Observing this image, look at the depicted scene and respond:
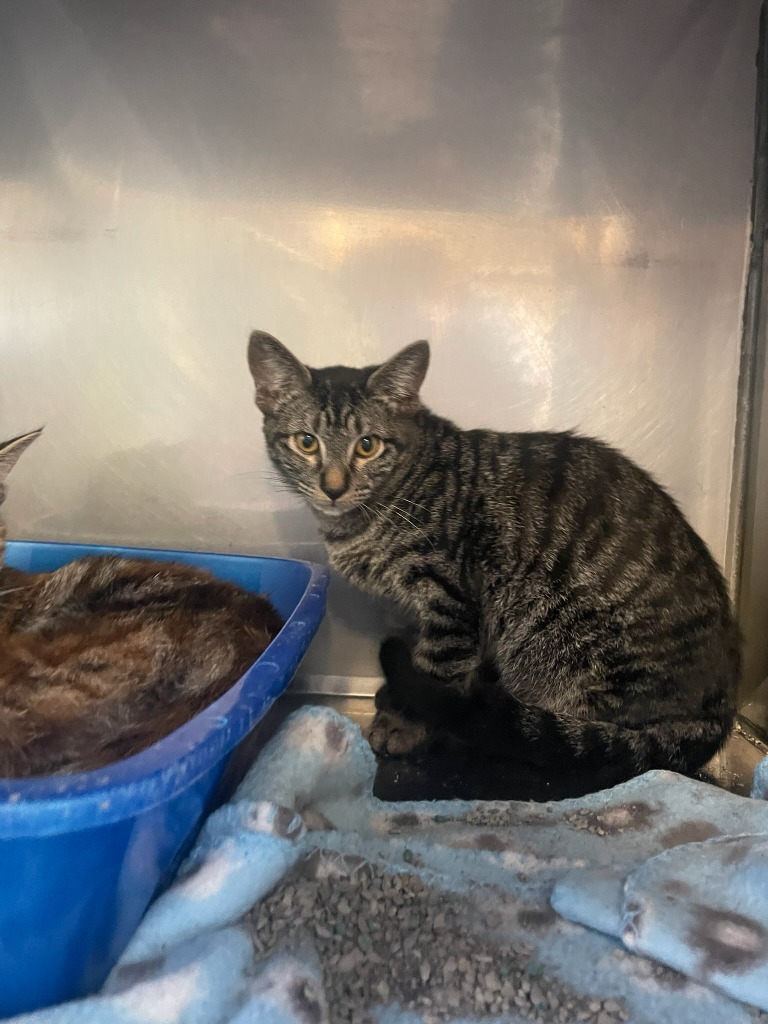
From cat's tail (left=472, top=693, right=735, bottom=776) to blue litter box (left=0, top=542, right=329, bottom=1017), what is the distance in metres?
0.53

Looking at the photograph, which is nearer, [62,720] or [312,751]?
[62,720]

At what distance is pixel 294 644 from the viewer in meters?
1.03

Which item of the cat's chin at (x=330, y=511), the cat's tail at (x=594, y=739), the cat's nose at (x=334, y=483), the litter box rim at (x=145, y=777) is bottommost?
the cat's tail at (x=594, y=739)

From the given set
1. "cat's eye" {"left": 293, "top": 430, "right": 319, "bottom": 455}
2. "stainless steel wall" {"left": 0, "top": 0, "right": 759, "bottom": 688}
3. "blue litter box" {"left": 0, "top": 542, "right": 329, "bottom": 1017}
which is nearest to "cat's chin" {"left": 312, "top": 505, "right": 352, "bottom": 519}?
"cat's eye" {"left": 293, "top": 430, "right": 319, "bottom": 455}

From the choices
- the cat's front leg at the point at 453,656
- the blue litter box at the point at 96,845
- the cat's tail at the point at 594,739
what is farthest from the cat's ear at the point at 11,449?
the cat's tail at the point at 594,739

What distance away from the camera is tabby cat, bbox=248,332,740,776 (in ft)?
4.24

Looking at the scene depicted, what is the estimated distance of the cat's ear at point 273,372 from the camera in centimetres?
142

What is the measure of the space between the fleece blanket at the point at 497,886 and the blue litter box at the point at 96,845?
42 millimetres

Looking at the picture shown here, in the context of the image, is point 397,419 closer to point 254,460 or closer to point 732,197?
point 254,460

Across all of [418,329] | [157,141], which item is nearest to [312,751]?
[418,329]

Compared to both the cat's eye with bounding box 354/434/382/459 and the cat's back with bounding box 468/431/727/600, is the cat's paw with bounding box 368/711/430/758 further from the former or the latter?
the cat's eye with bounding box 354/434/382/459

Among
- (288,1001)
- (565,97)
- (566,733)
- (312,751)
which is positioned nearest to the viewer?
(288,1001)

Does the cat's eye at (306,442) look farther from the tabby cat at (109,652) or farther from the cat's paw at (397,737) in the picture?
the cat's paw at (397,737)

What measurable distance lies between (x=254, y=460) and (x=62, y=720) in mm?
942
